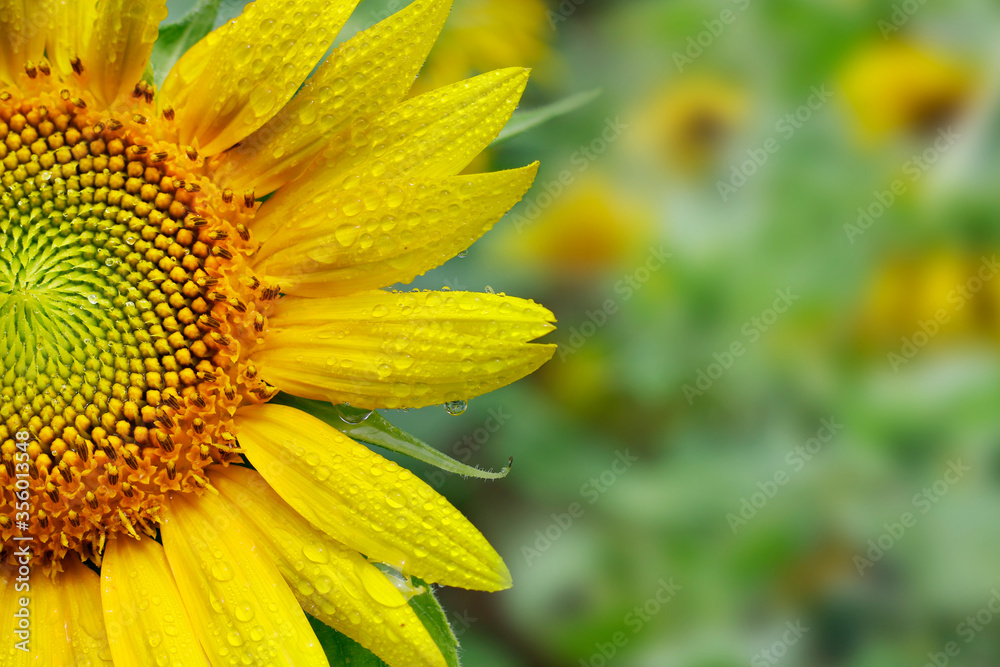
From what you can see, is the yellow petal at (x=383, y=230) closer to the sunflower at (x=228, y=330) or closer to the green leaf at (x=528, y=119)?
the sunflower at (x=228, y=330)

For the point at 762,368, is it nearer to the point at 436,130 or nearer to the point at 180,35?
the point at 436,130

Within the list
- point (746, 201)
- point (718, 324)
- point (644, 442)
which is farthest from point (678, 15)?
point (644, 442)

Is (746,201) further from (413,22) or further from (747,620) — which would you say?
(413,22)

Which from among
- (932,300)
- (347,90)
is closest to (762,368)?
(932,300)

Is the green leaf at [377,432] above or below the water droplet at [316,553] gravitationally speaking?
above

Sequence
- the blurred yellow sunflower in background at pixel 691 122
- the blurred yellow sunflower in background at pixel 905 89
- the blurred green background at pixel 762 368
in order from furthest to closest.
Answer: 1. the blurred yellow sunflower in background at pixel 691 122
2. the blurred yellow sunflower in background at pixel 905 89
3. the blurred green background at pixel 762 368

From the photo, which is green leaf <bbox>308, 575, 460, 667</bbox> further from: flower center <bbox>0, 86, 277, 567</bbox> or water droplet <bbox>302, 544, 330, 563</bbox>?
flower center <bbox>0, 86, 277, 567</bbox>

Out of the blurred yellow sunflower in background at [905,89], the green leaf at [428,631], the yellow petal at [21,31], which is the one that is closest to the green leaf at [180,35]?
the yellow petal at [21,31]
